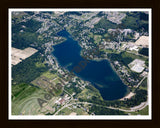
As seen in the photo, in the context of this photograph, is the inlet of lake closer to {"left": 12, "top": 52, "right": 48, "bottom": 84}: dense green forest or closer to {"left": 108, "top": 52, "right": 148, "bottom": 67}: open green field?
{"left": 108, "top": 52, "right": 148, "bottom": 67}: open green field

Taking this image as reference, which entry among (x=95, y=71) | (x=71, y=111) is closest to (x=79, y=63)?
(x=95, y=71)

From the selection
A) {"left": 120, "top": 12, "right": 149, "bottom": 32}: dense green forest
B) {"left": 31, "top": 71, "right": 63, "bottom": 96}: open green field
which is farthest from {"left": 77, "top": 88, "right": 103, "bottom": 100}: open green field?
{"left": 120, "top": 12, "right": 149, "bottom": 32}: dense green forest

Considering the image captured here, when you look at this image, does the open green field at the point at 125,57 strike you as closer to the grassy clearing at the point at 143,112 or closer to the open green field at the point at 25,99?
the grassy clearing at the point at 143,112

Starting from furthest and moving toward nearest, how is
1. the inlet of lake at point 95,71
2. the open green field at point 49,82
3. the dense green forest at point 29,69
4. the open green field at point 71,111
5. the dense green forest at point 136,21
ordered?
the dense green forest at point 136,21
the dense green forest at point 29,69
the inlet of lake at point 95,71
the open green field at point 49,82
the open green field at point 71,111

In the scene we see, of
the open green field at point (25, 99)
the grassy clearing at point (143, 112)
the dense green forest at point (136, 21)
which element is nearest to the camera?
the grassy clearing at point (143, 112)

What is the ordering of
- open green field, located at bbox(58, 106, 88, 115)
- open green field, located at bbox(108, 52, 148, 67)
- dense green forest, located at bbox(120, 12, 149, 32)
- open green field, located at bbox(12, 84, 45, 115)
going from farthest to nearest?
1. dense green forest, located at bbox(120, 12, 149, 32)
2. open green field, located at bbox(108, 52, 148, 67)
3. open green field, located at bbox(12, 84, 45, 115)
4. open green field, located at bbox(58, 106, 88, 115)

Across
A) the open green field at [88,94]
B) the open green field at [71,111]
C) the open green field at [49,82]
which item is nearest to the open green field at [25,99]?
the open green field at [49,82]

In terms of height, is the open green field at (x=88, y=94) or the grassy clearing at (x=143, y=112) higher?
the open green field at (x=88, y=94)
